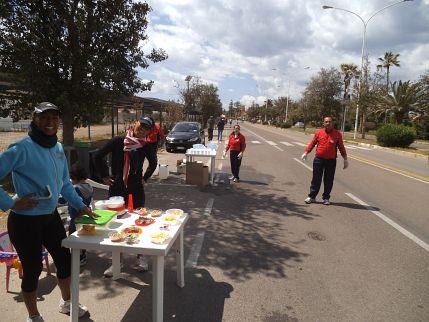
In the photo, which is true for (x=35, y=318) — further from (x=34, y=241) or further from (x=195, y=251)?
(x=195, y=251)

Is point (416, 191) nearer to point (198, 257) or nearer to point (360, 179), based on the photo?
point (360, 179)

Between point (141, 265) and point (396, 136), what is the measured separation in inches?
1005

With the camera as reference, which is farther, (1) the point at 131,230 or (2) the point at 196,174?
(2) the point at 196,174

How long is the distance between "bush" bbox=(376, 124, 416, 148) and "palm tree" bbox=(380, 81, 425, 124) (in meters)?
7.52

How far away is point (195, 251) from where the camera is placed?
484 cm

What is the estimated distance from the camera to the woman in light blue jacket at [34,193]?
261 cm

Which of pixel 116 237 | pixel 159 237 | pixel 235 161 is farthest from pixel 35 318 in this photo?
pixel 235 161

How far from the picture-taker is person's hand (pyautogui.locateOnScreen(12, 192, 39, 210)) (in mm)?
2555

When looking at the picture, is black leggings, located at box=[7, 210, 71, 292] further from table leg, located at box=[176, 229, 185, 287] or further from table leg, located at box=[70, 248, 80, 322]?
table leg, located at box=[176, 229, 185, 287]

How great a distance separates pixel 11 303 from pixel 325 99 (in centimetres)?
5170

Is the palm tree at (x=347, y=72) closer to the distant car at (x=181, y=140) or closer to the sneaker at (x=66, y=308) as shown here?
the distant car at (x=181, y=140)

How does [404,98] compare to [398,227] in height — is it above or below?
above

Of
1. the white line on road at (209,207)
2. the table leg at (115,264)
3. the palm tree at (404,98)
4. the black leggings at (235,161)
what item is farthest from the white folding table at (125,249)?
the palm tree at (404,98)

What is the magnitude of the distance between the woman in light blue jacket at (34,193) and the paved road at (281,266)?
0.78m
